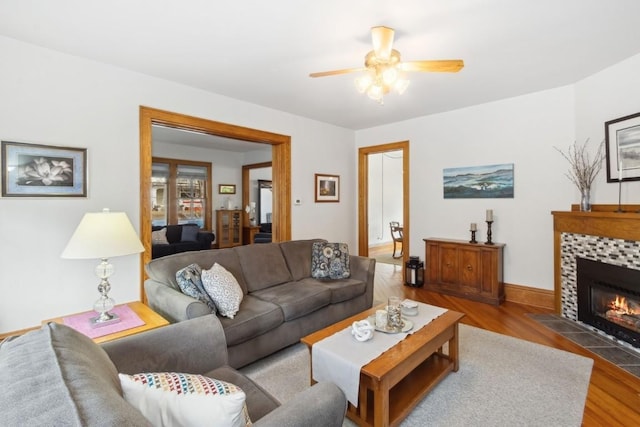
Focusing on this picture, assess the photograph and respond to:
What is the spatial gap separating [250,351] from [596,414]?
2302 millimetres

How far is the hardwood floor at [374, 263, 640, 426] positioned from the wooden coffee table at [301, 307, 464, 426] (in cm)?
45

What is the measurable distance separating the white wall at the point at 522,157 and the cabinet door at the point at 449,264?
13.1 inches

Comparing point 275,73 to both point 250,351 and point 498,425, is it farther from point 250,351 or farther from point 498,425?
point 498,425

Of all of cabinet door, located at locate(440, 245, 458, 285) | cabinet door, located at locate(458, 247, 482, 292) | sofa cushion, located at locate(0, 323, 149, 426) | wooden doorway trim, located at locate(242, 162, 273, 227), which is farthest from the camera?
wooden doorway trim, located at locate(242, 162, 273, 227)

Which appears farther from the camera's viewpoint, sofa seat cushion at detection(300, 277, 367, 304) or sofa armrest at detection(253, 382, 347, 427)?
sofa seat cushion at detection(300, 277, 367, 304)

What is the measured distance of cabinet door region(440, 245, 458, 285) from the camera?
4312 mm

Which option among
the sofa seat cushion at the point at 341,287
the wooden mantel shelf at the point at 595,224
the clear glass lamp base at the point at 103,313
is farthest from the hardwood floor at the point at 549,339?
the clear glass lamp base at the point at 103,313

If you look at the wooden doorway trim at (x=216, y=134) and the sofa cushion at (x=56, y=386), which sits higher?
the wooden doorway trim at (x=216, y=134)

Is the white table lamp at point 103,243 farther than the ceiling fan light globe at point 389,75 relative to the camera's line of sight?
No

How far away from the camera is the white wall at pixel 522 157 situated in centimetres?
323

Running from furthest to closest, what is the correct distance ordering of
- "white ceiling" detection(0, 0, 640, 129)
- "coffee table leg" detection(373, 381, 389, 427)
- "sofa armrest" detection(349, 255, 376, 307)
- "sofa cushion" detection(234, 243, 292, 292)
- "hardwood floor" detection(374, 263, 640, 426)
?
"sofa armrest" detection(349, 255, 376, 307)
"sofa cushion" detection(234, 243, 292, 292)
"white ceiling" detection(0, 0, 640, 129)
"hardwood floor" detection(374, 263, 640, 426)
"coffee table leg" detection(373, 381, 389, 427)

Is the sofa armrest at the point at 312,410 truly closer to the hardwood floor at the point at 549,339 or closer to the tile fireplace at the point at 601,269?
the hardwood floor at the point at 549,339

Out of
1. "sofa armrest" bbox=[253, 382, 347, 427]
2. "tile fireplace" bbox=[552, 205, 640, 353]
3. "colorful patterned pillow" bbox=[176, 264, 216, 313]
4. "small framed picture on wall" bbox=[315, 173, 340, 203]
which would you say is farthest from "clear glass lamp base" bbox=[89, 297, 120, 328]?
"tile fireplace" bbox=[552, 205, 640, 353]

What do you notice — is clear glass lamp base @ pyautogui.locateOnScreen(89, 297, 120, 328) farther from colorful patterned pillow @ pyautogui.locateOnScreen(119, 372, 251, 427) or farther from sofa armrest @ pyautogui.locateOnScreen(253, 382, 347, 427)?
sofa armrest @ pyautogui.locateOnScreen(253, 382, 347, 427)
